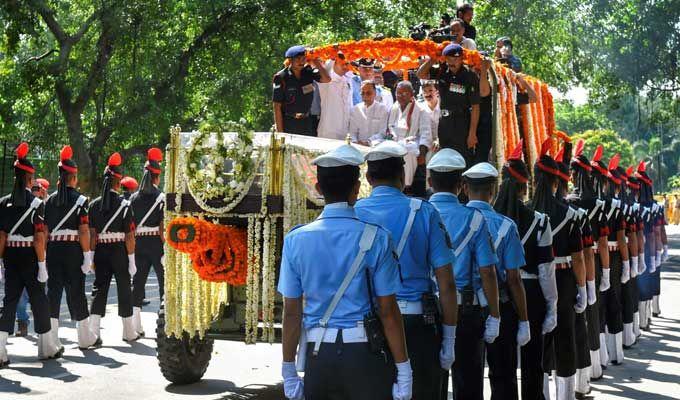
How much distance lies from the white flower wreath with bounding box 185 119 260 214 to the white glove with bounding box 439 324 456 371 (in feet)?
11.2

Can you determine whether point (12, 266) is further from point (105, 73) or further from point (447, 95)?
point (105, 73)

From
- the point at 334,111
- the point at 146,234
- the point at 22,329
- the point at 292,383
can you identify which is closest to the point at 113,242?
the point at 146,234

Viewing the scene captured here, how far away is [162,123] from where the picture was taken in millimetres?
27250

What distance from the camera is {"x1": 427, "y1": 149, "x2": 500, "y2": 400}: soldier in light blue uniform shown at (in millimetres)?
6848

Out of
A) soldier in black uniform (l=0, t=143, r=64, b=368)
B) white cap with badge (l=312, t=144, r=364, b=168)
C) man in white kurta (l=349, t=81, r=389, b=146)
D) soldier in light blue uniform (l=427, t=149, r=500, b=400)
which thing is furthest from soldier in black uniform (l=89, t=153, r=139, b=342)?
white cap with badge (l=312, t=144, r=364, b=168)

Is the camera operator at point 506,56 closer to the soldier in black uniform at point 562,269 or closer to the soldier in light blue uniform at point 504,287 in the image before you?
the soldier in black uniform at point 562,269

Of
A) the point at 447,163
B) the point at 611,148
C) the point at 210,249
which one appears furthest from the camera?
the point at 611,148

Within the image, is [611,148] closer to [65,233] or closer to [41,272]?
[65,233]

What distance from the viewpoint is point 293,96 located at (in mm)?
11867

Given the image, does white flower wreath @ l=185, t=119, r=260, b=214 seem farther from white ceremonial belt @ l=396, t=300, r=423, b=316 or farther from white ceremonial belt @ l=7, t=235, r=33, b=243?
white ceremonial belt @ l=396, t=300, r=423, b=316

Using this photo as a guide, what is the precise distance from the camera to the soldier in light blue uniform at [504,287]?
23.6 feet

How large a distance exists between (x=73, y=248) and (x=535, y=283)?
20.9 feet

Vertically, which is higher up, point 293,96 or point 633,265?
point 293,96

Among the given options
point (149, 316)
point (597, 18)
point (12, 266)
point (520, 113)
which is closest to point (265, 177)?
point (12, 266)
